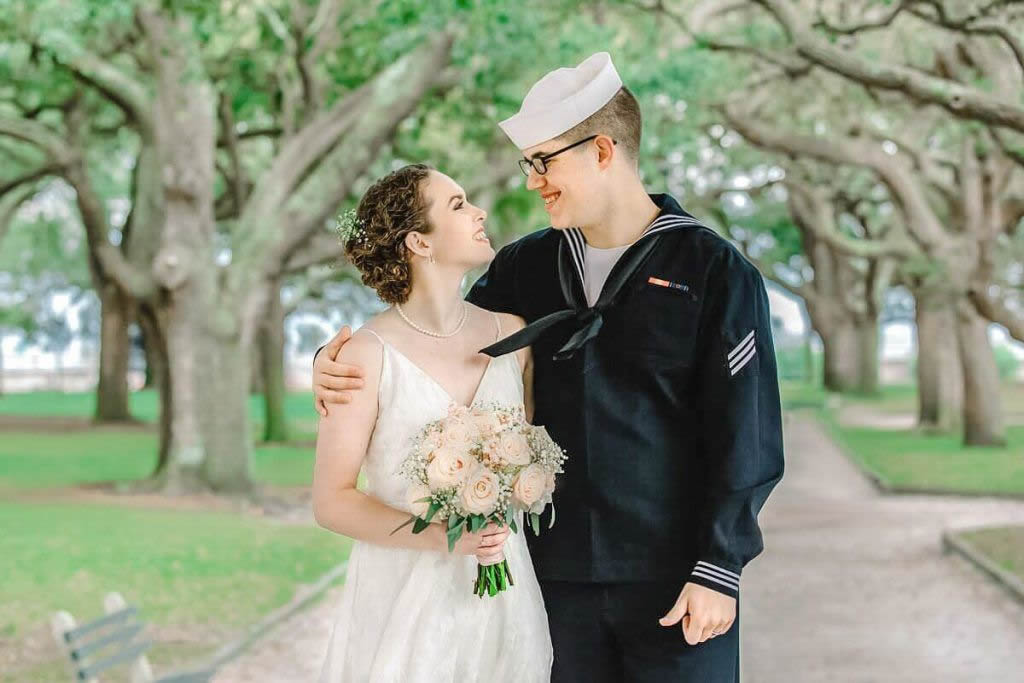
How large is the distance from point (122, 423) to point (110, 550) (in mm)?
23497

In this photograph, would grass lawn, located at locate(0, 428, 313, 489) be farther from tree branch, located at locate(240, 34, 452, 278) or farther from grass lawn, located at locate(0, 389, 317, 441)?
tree branch, located at locate(240, 34, 452, 278)

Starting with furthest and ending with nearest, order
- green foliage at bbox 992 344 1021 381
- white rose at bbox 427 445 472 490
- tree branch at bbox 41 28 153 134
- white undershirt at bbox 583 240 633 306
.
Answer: green foliage at bbox 992 344 1021 381 < tree branch at bbox 41 28 153 134 < white undershirt at bbox 583 240 633 306 < white rose at bbox 427 445 472 490

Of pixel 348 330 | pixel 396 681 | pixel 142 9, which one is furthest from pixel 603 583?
pixel 142 9

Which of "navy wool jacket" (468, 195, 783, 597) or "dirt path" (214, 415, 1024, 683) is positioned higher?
"navy wool jacket" (468, 195, 783, 597)

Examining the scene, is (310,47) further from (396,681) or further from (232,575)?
(396,681)

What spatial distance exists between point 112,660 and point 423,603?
305 centimetres

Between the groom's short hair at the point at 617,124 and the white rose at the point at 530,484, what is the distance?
2.93 feet

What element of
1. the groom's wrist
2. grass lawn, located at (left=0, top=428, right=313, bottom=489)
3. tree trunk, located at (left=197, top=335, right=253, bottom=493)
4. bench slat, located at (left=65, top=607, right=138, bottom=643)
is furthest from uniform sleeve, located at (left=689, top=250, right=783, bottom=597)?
grass lawn, located at (left=0, top=428, right=313, bottom=489)

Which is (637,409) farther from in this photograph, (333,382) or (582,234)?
(333,382)

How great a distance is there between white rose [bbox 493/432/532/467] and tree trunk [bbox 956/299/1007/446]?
24.2 metres

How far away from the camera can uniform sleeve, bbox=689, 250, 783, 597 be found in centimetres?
389

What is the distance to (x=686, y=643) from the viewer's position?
157 inches

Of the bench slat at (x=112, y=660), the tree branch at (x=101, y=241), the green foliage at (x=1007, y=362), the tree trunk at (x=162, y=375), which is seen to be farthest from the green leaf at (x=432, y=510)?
the green foliage at (x=1007, y=362)

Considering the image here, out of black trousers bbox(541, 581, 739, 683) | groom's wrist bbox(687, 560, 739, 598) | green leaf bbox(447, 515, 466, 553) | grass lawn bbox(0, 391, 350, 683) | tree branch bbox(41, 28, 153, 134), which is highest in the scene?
tree branch bbox(41, 28, 153, 134)
